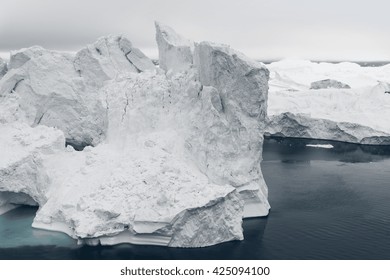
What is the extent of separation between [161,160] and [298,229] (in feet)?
20.1

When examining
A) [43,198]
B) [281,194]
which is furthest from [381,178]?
[43,198]

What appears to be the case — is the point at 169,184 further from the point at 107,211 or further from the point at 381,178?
the point at 381,178

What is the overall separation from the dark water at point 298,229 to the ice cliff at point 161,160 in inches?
26.5

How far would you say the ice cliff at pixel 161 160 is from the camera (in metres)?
16.6

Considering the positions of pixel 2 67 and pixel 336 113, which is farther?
pixel 336 113

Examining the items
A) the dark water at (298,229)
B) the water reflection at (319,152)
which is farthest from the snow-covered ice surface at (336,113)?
the dark water at (298,229)

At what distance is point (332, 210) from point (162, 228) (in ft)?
28.3

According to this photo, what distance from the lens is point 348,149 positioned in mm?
37219

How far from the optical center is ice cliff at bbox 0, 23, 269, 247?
54.5ft

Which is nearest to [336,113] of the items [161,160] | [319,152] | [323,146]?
[323,146]

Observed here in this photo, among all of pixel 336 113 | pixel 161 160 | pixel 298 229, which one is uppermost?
pixel 161 160

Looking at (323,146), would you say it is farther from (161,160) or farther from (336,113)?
(161,160)

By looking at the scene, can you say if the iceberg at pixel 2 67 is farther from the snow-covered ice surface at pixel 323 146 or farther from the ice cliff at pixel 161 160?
the snow-covered ice surface at pixel 323 146

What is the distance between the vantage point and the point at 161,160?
1822cm
